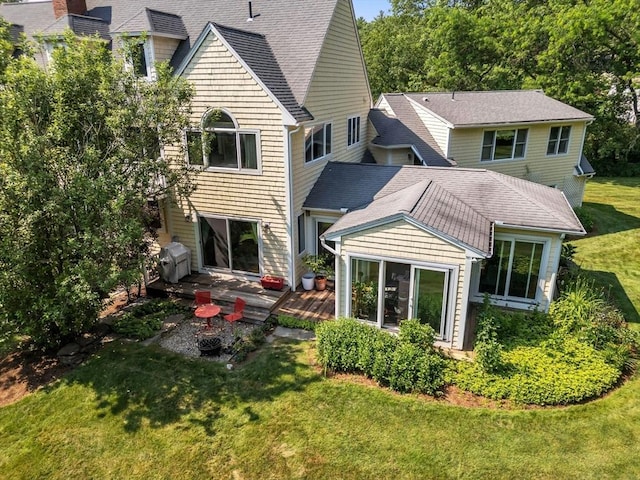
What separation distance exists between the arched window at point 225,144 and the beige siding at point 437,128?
1152 cm

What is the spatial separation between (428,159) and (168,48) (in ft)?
40.8

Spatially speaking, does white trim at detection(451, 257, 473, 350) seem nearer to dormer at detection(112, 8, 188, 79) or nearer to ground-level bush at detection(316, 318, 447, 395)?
ground-level bush at detection(316, 318, 447, 395)

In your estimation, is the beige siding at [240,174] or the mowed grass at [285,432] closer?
the mowed grass at [285,432]

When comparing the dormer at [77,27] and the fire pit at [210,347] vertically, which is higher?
the dormer at [77,27]

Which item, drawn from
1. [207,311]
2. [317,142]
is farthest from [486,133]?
[207,311]

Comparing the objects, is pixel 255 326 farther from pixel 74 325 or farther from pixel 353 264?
pixel 74 325

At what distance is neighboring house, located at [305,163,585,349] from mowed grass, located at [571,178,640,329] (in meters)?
3.79

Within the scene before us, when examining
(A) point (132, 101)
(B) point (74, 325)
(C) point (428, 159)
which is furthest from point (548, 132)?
(B) point (74, 325)

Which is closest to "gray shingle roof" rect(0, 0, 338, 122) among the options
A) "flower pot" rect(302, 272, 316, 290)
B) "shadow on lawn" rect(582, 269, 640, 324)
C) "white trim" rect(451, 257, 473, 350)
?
"flower pot" rect(302, 272, 316, 290)

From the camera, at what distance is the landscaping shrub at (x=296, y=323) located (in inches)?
482

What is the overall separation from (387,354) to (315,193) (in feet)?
Result: 22.2

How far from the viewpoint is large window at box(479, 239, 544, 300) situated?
12.4m

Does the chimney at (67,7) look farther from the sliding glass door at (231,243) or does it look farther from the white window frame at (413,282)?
the white window frame at (413,282)

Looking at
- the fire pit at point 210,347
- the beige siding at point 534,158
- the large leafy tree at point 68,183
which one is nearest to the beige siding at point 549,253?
the fire pit at point 210,347
